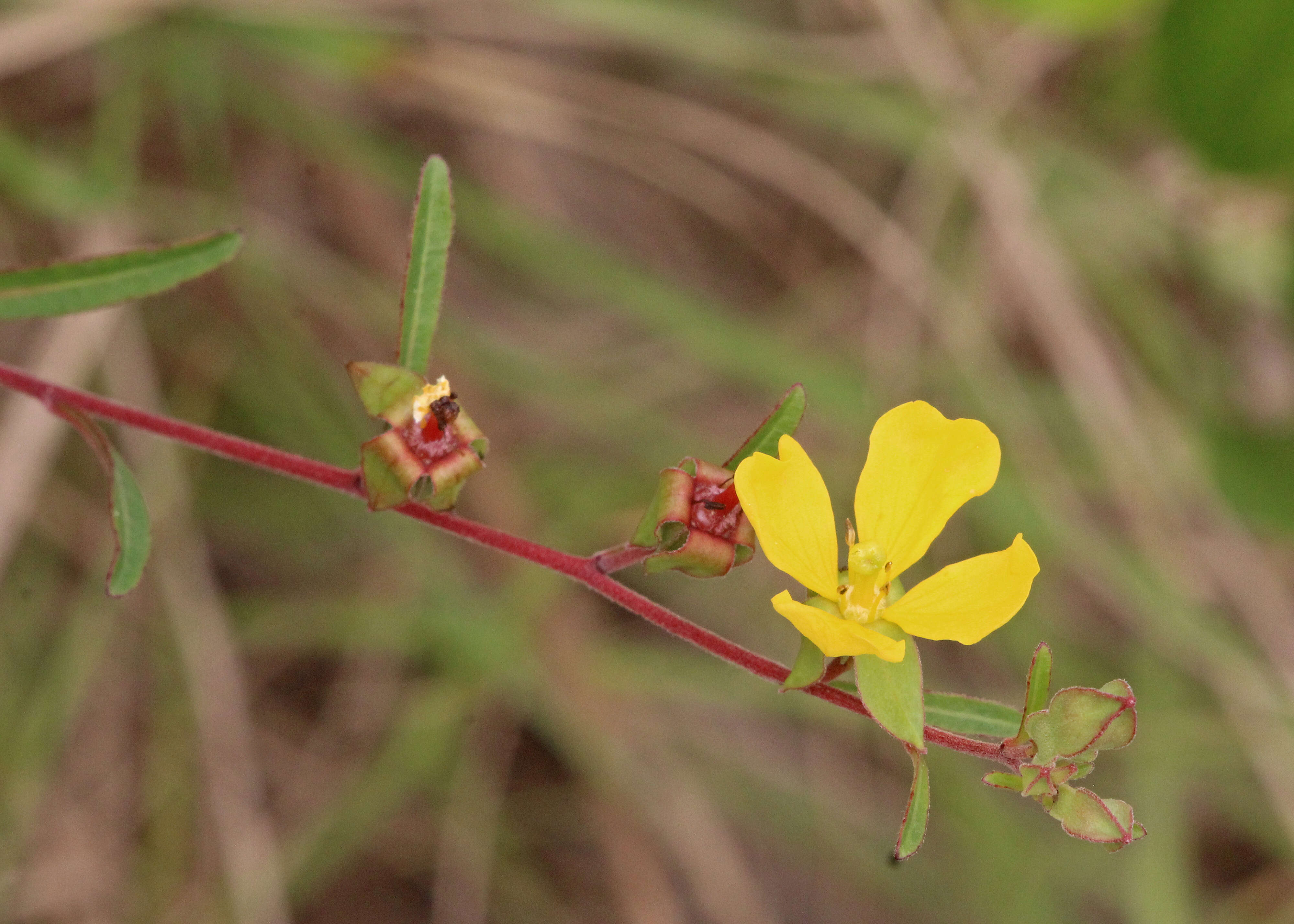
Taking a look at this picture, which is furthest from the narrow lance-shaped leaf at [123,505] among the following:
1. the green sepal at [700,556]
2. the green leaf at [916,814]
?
the green leaf at [916,814]

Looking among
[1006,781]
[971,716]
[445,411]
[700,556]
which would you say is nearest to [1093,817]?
[1006,781]

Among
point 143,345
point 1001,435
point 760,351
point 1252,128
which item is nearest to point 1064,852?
point 1001,435

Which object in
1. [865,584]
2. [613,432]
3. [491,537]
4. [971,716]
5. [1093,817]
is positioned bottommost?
[1093,817]

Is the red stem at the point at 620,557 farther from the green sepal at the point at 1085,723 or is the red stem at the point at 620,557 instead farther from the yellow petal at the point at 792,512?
the green sepal at the point at 1085,723

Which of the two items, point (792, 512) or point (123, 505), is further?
point (123, 505)

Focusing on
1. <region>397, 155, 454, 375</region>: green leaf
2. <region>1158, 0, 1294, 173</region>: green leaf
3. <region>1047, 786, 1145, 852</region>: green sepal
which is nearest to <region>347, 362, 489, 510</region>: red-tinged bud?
<region>397, 155, 454, 375</region>: green leaf

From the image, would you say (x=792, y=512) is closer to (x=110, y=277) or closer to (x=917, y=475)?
(x=917, y=475)
